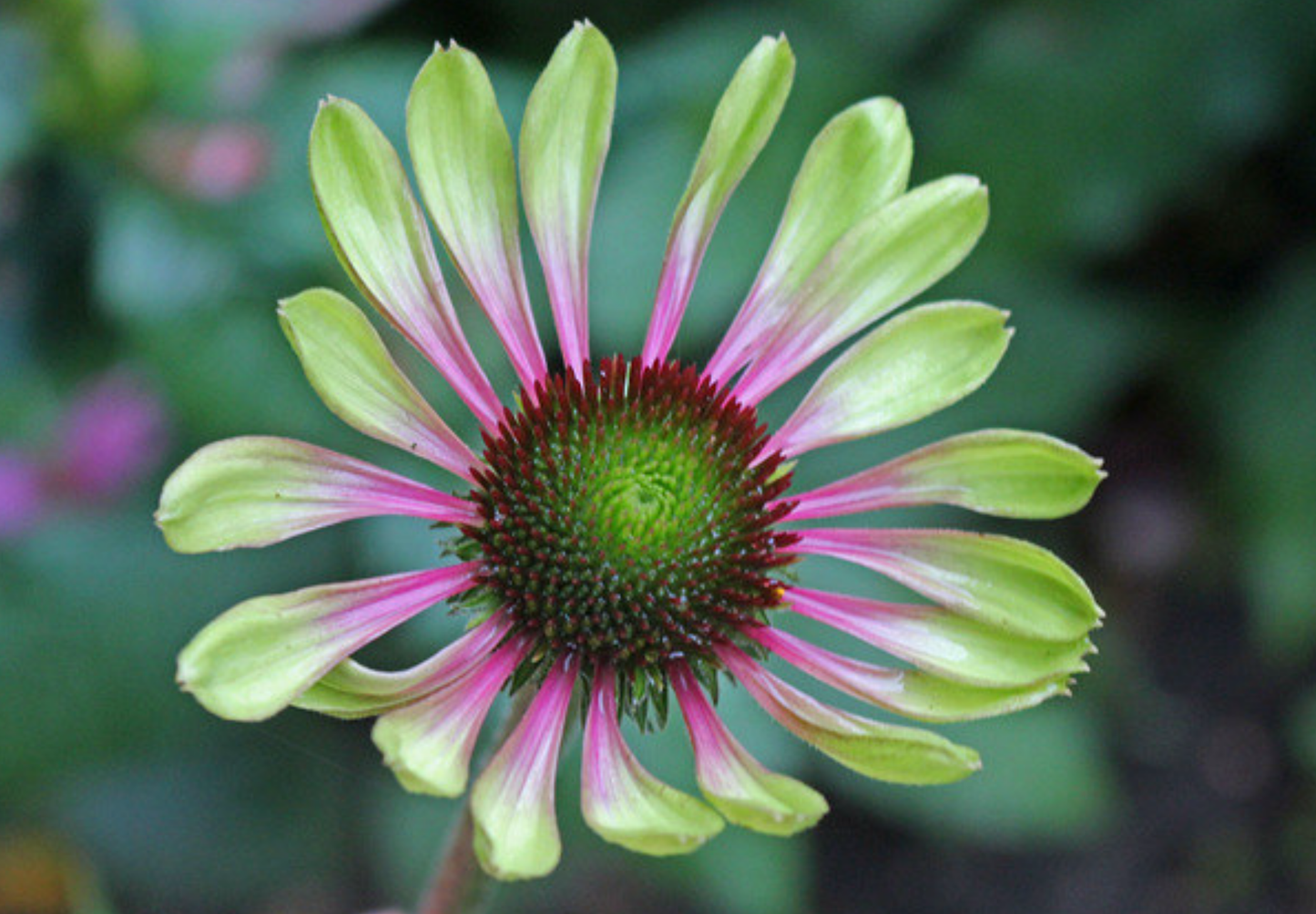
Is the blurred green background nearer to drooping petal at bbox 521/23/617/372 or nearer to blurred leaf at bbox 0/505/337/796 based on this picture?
blurred leaf at bbox 0/505/337/796

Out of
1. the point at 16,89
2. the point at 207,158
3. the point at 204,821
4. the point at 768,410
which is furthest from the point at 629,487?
the point at 204,821

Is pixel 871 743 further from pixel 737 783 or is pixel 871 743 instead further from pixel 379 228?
pixel 379 228

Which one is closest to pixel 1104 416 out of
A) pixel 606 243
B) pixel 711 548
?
pixel 606 243

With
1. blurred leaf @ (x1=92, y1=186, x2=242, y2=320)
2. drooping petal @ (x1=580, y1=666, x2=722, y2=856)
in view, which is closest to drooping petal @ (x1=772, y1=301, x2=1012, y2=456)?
drooping petal @ (x1=580, y1=666, x2=722, y2=856)

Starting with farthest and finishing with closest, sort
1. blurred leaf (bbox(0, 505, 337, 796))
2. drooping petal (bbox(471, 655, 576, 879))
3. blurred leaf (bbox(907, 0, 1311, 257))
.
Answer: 1. blurred leaf (bbox(907, 0, 1311, 257))
2. blurred leaf (bbox(0, 505, 337, 796))
3. drooping petal (bbox(471, 655, 576, 879))

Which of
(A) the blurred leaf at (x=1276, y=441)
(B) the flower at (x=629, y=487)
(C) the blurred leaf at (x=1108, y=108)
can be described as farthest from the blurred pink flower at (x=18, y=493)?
(A) the blurred leaf at (x=1276, y=441)

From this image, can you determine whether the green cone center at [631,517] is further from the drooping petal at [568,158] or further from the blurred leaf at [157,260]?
the blurred leaf at [157,260]

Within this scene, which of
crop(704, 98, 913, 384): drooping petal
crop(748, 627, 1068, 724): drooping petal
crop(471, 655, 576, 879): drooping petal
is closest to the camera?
crop(471, 655, 576, 879): drooping petal
